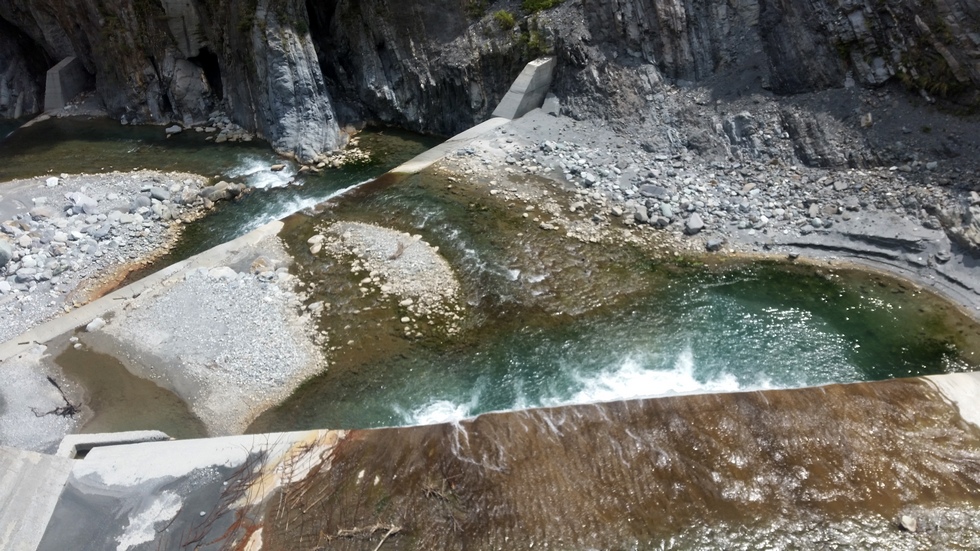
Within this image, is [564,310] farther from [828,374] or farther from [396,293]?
[828,374]

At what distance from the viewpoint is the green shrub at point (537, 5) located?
840 inches

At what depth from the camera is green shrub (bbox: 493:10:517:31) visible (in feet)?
70.8

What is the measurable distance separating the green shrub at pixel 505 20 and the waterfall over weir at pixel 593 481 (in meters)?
15.9

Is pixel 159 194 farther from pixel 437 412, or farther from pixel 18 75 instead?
pixel 18 75

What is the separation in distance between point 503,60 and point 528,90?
69.1 inches

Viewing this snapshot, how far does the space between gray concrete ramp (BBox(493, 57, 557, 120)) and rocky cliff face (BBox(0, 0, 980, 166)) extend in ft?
1.80

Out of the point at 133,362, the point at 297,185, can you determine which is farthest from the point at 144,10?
the point at 133,362

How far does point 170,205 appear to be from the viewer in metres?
19.5

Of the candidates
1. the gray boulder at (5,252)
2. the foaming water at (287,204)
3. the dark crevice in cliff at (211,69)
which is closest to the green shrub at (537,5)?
the foaming water at (287,204)

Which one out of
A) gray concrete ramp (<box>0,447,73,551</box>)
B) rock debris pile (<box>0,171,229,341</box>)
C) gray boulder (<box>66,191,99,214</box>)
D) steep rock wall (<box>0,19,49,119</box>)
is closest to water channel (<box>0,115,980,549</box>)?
rock debris pile (<box>0,171,229,341</box>)

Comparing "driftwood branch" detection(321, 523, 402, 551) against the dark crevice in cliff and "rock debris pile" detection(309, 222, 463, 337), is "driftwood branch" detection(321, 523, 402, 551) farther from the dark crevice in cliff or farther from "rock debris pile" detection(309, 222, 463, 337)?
the dark crevice in cliff

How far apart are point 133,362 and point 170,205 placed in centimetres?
822

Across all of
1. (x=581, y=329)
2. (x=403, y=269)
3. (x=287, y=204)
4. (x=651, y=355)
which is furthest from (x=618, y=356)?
(x=287, y=204)

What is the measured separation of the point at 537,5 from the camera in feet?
70.5
